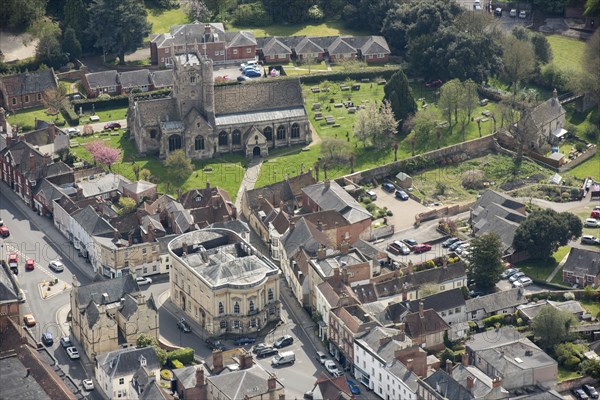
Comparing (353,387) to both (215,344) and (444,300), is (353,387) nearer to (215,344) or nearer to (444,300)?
(215,344)

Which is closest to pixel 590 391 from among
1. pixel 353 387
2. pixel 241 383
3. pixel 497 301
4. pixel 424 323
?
pixel 497 301

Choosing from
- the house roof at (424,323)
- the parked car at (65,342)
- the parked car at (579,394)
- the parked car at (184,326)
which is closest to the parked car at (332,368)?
the house roof at (424,323)

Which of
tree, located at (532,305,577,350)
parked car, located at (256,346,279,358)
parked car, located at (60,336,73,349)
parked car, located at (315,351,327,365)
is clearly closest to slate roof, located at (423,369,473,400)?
parked car, located at (315,351,327,365)

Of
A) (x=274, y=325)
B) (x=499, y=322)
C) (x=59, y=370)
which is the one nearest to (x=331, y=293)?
(x=274, y=325)

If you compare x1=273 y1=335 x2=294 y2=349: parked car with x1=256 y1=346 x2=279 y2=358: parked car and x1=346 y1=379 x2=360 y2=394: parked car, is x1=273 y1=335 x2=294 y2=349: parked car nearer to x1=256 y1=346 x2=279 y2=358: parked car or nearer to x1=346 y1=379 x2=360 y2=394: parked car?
x1=256 y1=346 x2=279 y2=358: parked car

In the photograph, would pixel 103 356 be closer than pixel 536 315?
Yes

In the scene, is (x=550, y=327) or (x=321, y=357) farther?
(x=550, y=327)

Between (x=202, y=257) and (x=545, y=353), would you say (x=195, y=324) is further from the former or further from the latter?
(x=545, y=353)
